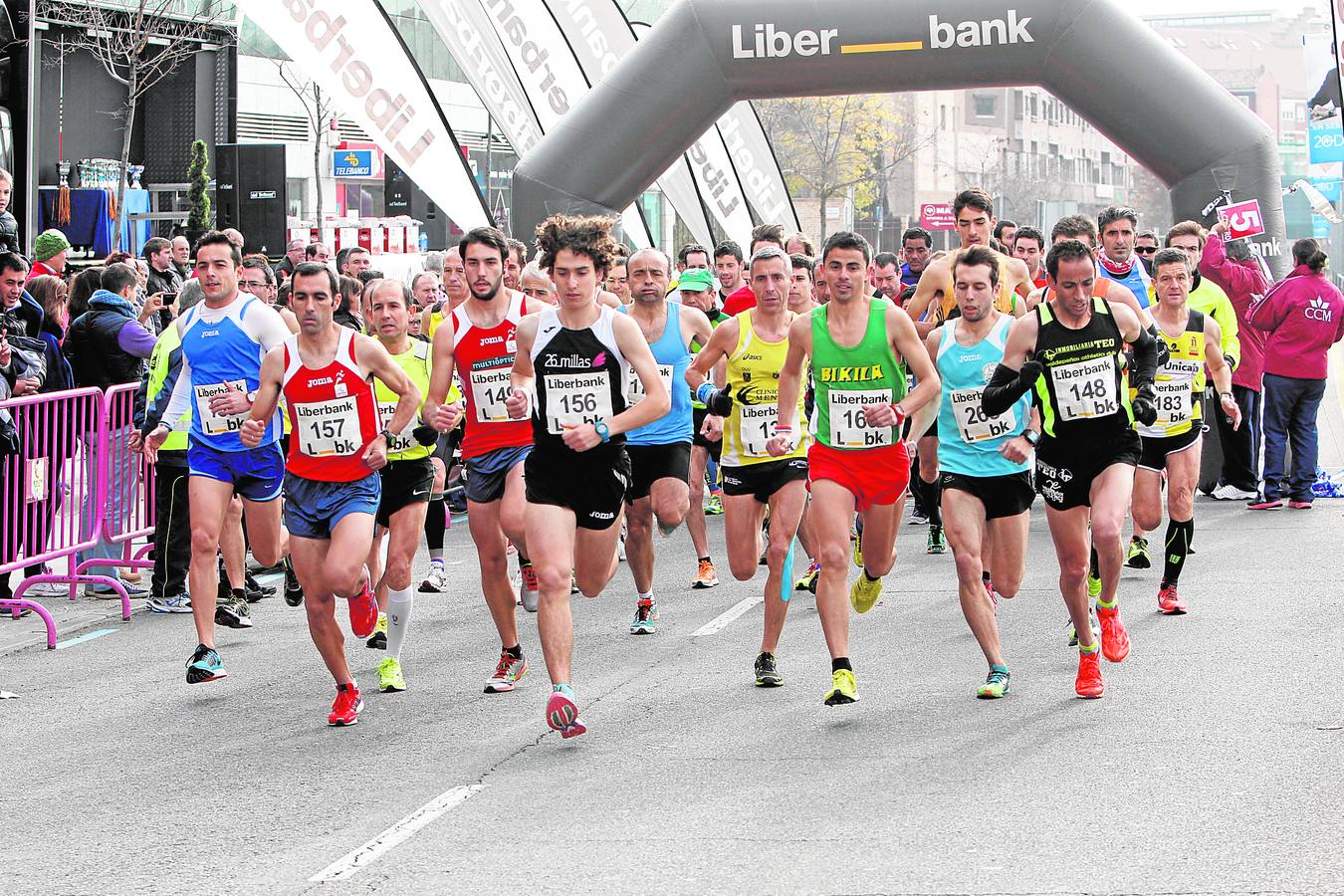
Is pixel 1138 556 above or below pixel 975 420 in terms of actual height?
below

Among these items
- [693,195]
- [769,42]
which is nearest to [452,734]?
[769,42]

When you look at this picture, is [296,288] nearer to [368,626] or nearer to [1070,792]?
[368,626]

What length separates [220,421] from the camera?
28.2 ft

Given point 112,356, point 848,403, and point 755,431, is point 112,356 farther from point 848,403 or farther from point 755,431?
point 848,403

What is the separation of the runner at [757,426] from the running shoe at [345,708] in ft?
5.83

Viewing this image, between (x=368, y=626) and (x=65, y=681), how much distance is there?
1.69 meters

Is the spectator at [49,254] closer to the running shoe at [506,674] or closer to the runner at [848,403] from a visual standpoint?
the running shoe at [506,674]

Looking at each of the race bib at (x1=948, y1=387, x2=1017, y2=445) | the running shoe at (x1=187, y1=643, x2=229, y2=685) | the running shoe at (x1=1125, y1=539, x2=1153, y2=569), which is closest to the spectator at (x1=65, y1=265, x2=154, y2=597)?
the running shoe at (x1=187, y1=643, x2=229, y2=685)

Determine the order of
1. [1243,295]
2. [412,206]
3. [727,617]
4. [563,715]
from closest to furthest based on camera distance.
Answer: [563,715], [727,617], [1243,295], [412,206]

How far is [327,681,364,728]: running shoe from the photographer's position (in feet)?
24.6

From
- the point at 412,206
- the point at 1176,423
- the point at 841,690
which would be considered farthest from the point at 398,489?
the point at 412,206

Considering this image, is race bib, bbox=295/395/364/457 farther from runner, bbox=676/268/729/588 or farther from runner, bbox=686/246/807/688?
runner, bbox=676/268/729/588

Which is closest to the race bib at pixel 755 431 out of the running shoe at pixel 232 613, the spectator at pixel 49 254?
the running shoe at pixel 232 613

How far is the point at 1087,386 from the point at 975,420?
491mm
